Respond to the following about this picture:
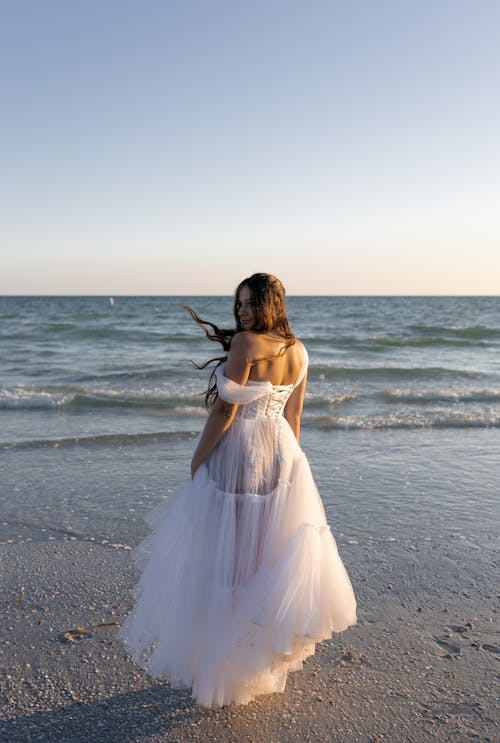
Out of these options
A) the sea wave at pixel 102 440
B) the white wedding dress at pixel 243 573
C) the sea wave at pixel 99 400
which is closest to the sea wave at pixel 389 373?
the sea wave at pixel 99 400

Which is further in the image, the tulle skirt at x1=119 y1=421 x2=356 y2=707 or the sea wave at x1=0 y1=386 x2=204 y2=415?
the sea wave at x1=0 y1=386 x2=204 y2=415

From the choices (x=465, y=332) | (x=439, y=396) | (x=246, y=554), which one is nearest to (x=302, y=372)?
(x=246, y=554)

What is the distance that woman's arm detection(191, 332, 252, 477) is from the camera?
2777 mm

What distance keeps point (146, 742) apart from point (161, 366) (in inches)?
604

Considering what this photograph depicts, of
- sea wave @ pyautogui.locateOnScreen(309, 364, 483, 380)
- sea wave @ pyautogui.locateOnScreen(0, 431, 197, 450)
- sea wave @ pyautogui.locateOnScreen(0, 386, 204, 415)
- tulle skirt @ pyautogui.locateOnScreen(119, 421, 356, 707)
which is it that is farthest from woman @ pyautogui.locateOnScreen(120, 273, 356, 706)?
sea wave @ pyautogui.locateOnScreen(309, 364, 483, 380)

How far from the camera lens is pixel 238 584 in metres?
2.76

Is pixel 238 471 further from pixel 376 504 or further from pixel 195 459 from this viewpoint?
pixel 376 504

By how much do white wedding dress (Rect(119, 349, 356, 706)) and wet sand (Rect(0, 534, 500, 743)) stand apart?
20cm

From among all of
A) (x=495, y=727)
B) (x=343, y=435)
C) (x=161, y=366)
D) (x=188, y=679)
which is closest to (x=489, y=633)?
(x=495, y=727)

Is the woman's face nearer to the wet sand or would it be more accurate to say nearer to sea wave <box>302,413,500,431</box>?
the wet sand

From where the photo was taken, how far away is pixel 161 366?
58.3 ft

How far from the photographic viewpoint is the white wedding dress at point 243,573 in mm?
2662

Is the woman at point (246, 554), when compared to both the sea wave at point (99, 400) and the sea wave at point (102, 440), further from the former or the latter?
the sea wave at point (99, 400)

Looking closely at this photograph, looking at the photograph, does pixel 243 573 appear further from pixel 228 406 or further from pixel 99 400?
pixel 99 400
